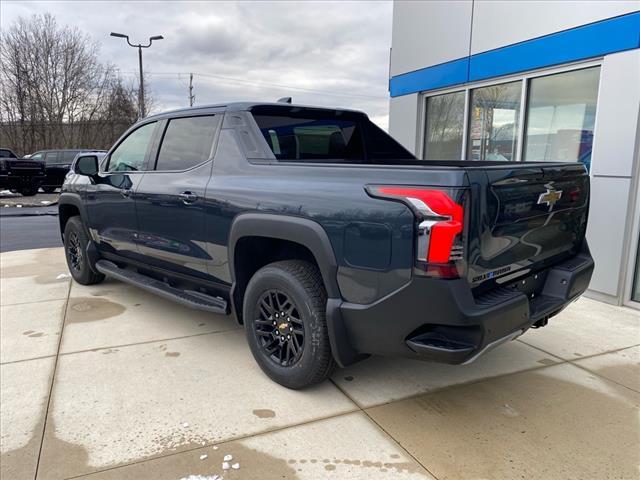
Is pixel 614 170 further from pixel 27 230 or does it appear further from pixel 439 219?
pixel 27 230

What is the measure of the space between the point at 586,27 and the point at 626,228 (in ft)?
7.24

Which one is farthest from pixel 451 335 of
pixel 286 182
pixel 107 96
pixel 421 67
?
pixel 107 96

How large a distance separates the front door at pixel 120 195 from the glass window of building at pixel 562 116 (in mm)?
4639

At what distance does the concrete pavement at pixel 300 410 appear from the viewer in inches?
100

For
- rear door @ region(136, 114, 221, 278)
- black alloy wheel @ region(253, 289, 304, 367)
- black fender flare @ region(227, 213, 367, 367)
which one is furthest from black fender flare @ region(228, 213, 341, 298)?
rear door @ region(136, 114, 221, 278)

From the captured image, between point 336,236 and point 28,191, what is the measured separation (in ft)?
62.6

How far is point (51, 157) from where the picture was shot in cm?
2014

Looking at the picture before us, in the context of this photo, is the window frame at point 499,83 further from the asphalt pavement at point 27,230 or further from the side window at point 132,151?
the asphalt pavement at point 27,230

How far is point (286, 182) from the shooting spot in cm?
308

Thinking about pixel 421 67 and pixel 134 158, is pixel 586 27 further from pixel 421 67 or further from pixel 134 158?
pixel 134 158

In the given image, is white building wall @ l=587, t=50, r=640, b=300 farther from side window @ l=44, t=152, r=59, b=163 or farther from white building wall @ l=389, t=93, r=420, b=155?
side window @ l=44, t=152, r=59, b=163

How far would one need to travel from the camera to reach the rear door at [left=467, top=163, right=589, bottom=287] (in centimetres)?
246

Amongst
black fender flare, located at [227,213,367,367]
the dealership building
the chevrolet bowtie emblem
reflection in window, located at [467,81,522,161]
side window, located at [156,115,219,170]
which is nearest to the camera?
black fender flare, located at [227,213,367,367]

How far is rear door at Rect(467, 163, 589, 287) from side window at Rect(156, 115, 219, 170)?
7.26 ft
